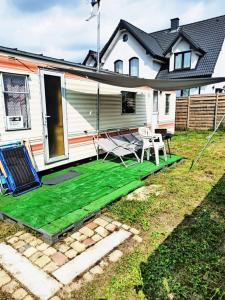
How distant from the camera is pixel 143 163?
19.3 ft

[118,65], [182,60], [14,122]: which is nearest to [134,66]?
[118,65]

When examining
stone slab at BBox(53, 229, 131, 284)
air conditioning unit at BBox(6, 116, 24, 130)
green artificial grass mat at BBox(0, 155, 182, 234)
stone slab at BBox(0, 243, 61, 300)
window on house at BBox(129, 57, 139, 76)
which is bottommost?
stone slab at BBox(0, 243, 61, 300)

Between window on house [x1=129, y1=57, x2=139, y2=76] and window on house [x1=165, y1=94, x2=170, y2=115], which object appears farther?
window on house [x1=129, y1=57, x2=139, y2=76]

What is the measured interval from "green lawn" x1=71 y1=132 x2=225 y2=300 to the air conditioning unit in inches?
99.3

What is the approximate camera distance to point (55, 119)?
5.41 m

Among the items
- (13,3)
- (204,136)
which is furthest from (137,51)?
(13,3)

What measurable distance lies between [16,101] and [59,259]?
10.4 feet

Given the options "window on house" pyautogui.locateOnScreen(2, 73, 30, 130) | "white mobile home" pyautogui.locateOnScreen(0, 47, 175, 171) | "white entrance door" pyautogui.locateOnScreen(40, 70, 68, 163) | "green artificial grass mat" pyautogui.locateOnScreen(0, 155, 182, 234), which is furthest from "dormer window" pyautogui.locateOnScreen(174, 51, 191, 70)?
Answer: "window on house" pyautogui.locateOnScreen(2, 73, 30, 130)

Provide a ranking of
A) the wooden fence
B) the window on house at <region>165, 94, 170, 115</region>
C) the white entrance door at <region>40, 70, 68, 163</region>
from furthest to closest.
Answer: the wooden fence
the window on house at <region>165, 94, 170, 115</region>
the white entrance door at <region>40, 70, 68, 163</region>

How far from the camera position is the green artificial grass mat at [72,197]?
3.06 m

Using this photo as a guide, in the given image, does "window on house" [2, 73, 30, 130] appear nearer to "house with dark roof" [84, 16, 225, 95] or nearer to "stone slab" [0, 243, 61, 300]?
"stone slab" [0, 243, 61, 300]

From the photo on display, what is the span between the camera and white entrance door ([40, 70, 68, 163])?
16.8 feet

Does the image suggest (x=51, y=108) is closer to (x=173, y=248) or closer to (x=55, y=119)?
(x=55, y=119)

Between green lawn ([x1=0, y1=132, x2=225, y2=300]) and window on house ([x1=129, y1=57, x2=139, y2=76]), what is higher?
window on house ([x1=129, y1=57, x2=139, y2=76])
